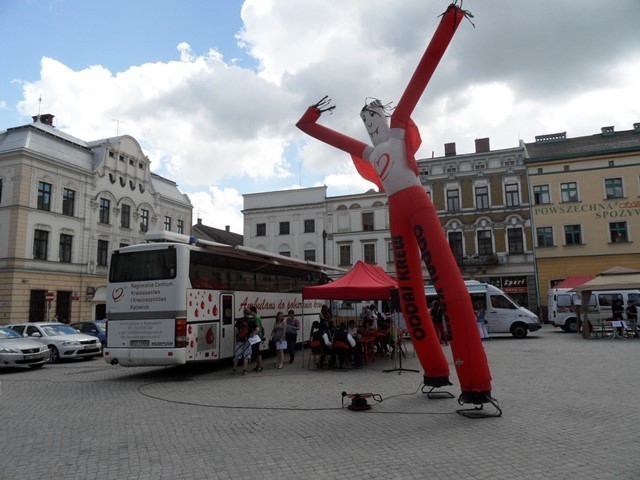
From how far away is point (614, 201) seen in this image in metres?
36.2

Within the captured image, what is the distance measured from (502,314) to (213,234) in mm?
40792

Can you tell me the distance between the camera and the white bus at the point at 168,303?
39.6 feet

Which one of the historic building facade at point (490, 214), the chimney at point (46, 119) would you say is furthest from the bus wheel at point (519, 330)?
the chimney at point (46, 119)

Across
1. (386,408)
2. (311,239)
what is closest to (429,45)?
(386,408)

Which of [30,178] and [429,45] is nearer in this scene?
[429,45]

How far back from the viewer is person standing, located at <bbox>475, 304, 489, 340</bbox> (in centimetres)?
2181

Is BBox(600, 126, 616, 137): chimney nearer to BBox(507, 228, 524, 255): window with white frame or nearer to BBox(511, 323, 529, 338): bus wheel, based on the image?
BBox(507, 228, 524, 255): window with white frame

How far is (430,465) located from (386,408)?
310cm

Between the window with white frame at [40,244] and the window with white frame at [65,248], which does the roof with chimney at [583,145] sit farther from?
the window with white frame at [40,244]

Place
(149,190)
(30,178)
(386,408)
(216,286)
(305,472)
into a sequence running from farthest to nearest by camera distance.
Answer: (149,190)
(30,178)
(216,286)
(386,408)
(305,472)

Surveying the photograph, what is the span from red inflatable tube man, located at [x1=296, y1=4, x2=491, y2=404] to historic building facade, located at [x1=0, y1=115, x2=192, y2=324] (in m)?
27.7

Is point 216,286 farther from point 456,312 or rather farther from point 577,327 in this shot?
point 577,327

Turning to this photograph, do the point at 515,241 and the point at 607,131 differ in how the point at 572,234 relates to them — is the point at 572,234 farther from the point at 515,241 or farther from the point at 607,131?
Answer: the point at 607,131

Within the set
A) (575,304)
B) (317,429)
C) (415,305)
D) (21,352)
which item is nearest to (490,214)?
(575,304)
